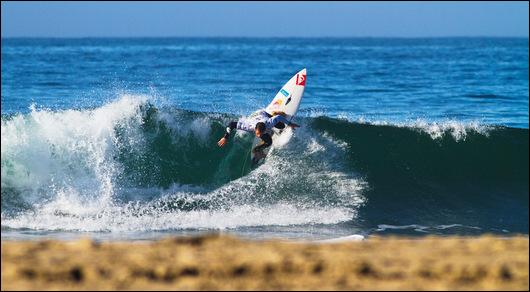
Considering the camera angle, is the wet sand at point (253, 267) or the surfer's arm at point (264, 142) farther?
the surfer's arm at point (264, 142)

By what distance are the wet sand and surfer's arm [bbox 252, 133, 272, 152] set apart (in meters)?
5.98

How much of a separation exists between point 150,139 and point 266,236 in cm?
399

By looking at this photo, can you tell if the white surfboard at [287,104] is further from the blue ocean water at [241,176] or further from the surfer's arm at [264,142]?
the surfer's arm at [264,142]

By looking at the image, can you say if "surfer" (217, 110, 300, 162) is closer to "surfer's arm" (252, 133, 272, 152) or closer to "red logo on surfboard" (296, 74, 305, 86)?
"surfer's arm" (252, 133, 272, 152)

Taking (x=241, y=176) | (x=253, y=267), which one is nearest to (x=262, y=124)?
(x=241, y=176)

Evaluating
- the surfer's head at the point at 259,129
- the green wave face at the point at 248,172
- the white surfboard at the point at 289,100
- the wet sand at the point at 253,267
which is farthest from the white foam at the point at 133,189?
the wet sand at the point at 253,267

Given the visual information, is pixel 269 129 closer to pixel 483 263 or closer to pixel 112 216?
pixel 112 216

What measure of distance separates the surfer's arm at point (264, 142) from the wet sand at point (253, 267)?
5984mm

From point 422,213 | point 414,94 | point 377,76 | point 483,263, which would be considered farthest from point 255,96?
point 483,263

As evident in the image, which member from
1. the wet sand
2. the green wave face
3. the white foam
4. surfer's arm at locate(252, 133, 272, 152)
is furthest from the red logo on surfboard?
the wet sand

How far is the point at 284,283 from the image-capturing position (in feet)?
15.5

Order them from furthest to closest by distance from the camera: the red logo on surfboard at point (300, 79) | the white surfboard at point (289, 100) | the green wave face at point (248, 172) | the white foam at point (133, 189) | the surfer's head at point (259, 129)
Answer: the red logo on surfboard at point (300, 79) → the white surfboard at point (289, 100) → the surfer's head at point (259, 129) → the green wave face at point (248, 172) → the white foam at point (133, 189)

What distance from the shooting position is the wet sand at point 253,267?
4695 mm

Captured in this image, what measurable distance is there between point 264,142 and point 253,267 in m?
6.83
